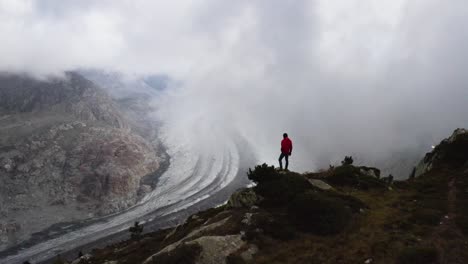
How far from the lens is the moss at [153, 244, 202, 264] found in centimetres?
1766

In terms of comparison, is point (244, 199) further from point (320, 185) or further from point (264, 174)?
point (320, 185)

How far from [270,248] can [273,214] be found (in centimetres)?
347

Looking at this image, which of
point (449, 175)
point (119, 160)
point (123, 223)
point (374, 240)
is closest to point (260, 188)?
point (374, 240)

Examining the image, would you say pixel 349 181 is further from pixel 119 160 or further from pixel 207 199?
pixel 119 160

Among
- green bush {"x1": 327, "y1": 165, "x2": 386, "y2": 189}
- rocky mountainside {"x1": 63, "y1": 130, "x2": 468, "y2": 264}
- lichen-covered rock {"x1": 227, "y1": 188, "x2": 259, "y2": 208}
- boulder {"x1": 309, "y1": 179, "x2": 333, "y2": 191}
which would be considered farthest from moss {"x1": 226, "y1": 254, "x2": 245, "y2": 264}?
green bush {"x1": 327, "y1": 165, "x2": 386, "y2": 189}

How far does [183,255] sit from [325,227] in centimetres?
696

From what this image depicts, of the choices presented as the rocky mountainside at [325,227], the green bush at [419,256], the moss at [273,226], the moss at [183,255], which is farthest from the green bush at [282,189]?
the green bush at [419,256]

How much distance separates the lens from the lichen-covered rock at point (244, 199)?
2469 cm

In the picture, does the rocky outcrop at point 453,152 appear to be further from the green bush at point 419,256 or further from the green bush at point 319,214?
the green bush at point 419,256

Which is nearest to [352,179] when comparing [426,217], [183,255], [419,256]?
[426,217]

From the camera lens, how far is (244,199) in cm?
2503

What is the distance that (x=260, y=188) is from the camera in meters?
25.2

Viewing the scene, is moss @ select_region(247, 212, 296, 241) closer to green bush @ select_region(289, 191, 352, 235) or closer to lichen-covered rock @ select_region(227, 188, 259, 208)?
green bush @ select_region(289, 191, 352, 235)

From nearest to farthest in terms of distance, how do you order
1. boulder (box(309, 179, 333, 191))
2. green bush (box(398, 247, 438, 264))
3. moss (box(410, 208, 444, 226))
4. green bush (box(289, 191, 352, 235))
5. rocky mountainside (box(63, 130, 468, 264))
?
green bush (box(398, 247, 438, 264)) → rocky mountainside (box(63, 130, 468, 264)) → green bush (box(289, 191, 352, 235)) → moss (box(410, 208, 444, 226)) → boulder (box(309, 179, 333, 191))
